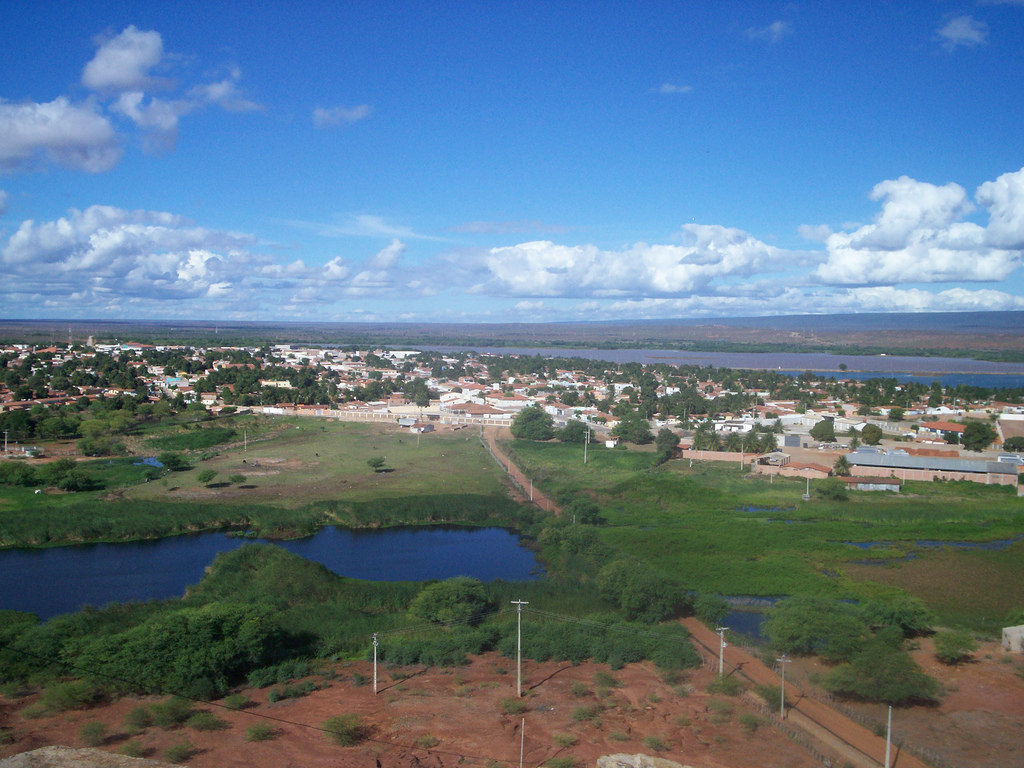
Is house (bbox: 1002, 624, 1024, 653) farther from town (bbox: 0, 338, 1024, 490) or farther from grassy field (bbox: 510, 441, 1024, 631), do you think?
town (bbox: 0, 338, 1024, 490)

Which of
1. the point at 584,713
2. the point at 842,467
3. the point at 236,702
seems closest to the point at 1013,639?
the point at 584,713

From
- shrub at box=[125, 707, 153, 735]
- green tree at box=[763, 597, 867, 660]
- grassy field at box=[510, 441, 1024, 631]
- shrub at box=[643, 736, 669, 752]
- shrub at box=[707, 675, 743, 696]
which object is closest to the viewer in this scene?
shrub at box=[643, 736, 669, 752]

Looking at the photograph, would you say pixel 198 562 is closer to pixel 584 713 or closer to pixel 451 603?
pixel 451 603

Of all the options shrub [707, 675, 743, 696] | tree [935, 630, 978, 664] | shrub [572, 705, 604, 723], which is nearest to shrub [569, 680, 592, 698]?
shrub [572, 705, 604, 723]

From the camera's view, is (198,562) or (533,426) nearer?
(198,562)

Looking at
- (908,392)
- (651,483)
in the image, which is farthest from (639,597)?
(908,392)

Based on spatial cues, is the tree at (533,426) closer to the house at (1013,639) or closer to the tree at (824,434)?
the tree at (824,434)
